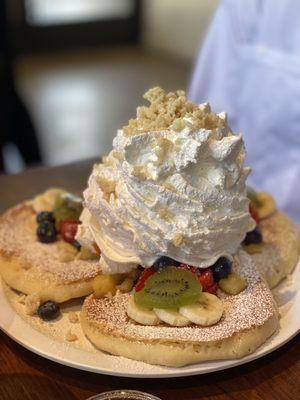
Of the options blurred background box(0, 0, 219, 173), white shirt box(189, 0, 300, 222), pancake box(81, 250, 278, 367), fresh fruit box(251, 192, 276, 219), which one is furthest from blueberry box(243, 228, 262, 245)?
blurred background box(0, 0, 219, 173)

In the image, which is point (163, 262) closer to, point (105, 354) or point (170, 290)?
point (170, 290)

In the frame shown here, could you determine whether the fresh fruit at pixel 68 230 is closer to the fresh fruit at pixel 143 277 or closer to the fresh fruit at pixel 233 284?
the fresh fruit at pixel 143 277

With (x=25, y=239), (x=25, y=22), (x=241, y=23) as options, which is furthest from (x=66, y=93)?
(x=25, y=239)

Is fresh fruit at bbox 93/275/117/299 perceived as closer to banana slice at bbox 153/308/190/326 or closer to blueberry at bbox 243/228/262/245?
banana slice at bbox 153/308/190/326

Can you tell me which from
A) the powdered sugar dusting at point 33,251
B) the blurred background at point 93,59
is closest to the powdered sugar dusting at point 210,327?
the powdered sugar dusting at point 33,251

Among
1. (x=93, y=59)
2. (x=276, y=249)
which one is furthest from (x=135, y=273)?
(x=93, y=59)

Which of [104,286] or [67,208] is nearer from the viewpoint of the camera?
[104,286]

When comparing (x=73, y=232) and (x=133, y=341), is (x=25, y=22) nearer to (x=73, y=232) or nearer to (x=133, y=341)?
(x=73, y=232)
